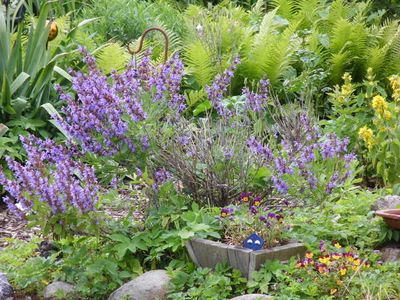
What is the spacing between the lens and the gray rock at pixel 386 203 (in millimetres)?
4391

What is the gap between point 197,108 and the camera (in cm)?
684

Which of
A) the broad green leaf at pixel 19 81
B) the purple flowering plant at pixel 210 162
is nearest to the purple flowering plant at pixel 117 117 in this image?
the purple flowering plant at pixel 210 162

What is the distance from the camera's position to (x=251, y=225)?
4102mm

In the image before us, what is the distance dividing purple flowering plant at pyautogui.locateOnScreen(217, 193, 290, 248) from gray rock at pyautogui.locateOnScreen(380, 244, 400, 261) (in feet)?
1.65

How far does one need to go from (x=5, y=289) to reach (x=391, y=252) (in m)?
2.03

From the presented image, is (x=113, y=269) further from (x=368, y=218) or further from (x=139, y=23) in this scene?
(x=139, y=23)

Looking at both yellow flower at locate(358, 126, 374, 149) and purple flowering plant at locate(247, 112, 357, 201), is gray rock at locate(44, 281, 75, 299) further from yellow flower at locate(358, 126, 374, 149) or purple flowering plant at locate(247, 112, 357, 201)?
yellow flower at locate(358, 126, 374, 149)

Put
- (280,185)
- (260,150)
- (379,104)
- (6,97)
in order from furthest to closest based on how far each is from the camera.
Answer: (6,97) < (379,104) < (260,150) < (280,185)

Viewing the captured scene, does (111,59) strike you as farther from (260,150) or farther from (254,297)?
(254,297)

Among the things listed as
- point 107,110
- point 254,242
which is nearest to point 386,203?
point 254,242

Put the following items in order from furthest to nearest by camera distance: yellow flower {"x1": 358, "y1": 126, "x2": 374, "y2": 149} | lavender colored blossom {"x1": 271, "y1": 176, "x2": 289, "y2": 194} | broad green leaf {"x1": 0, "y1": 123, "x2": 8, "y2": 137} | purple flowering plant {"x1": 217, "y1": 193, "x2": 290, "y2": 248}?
1. broad green leaf {"x1": 0, "y1": 123, "x2": 8, "y2": 137}
2. yellow flower {"x1": 358, "y1": 126, "x2": 374, "y2": 149}
3. lavender colored blossom {"x1": 271, "y1": 176, "x2": 289, "y2": 194}
4. purple flowering plant {"x1": 217, "y1": 193, "x2": 290, "y2": 248}

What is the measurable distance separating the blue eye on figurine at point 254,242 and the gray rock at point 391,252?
2.06ft

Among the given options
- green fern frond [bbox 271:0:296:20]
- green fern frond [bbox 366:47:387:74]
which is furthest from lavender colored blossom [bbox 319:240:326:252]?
green fern frond [bbox 271:0:296:20]

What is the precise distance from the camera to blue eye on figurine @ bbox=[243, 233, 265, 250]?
3.95m
